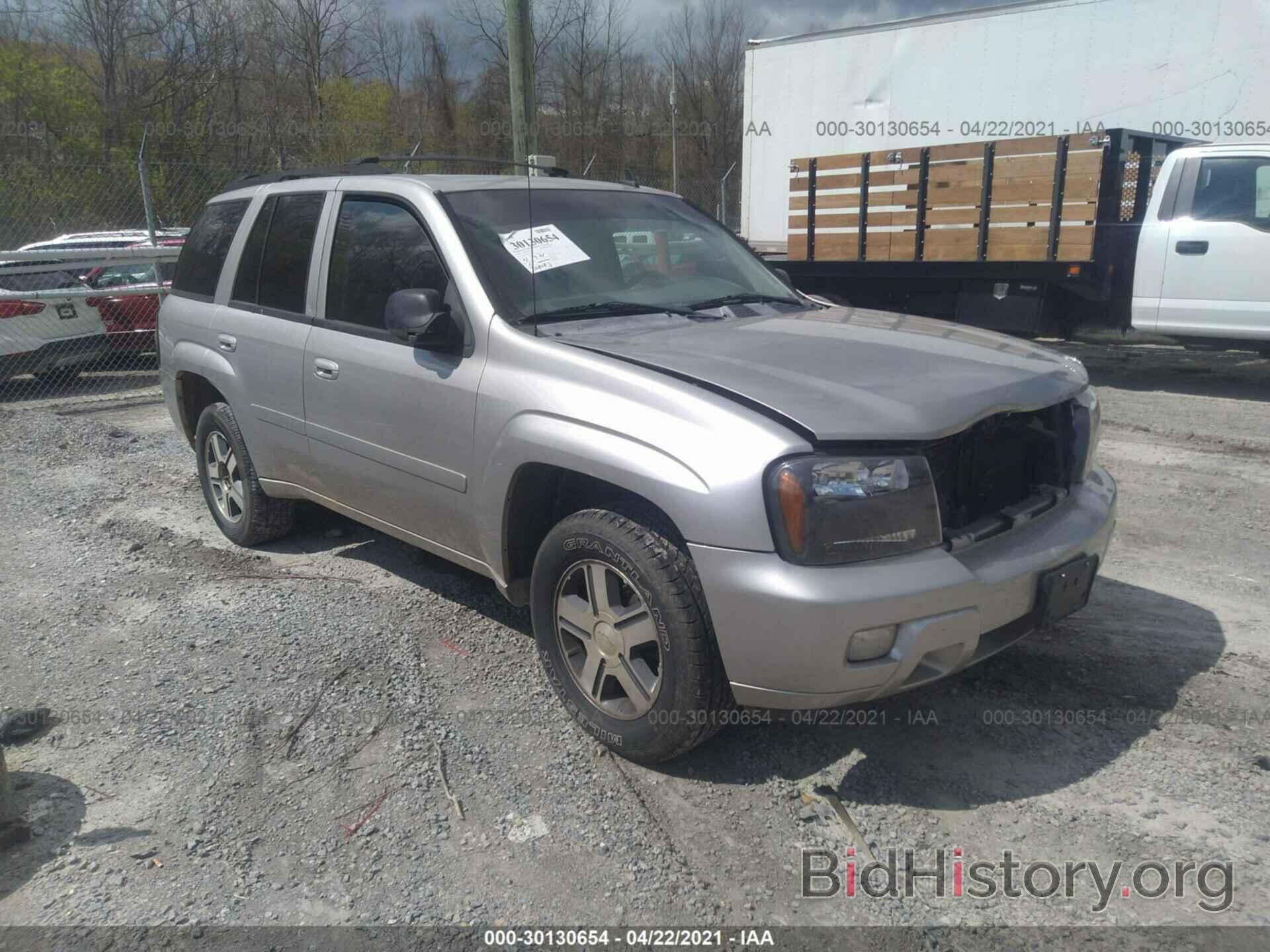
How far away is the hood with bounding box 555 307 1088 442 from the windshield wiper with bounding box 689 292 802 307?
0.17m

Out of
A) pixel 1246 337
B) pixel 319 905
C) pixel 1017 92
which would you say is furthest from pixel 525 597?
pixel 1017 92

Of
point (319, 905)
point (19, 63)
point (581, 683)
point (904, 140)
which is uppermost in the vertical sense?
point (19, 63)

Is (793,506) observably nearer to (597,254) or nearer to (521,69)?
(597,254)

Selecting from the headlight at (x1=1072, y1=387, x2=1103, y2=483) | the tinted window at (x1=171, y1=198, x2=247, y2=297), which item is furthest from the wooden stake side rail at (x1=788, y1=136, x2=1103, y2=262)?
the tinted window at (x1=171, y1=198, x2=247, y2=297)

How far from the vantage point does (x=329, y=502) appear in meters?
4.36

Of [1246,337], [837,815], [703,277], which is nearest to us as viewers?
[837,815]

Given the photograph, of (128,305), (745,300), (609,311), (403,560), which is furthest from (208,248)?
(128,305)

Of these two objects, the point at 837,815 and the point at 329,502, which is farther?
the point at 329,502

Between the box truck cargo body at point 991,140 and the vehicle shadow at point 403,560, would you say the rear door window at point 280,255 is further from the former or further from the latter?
the box truck cargo body at point 991,140

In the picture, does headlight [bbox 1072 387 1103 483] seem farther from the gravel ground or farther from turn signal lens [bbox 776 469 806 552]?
turn signal lens [bbox 776 469 806 552]

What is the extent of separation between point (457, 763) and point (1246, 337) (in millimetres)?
8038

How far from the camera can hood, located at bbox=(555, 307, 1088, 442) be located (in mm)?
2656

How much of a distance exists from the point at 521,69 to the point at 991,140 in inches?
246

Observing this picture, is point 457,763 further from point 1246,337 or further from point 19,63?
point 19,63
